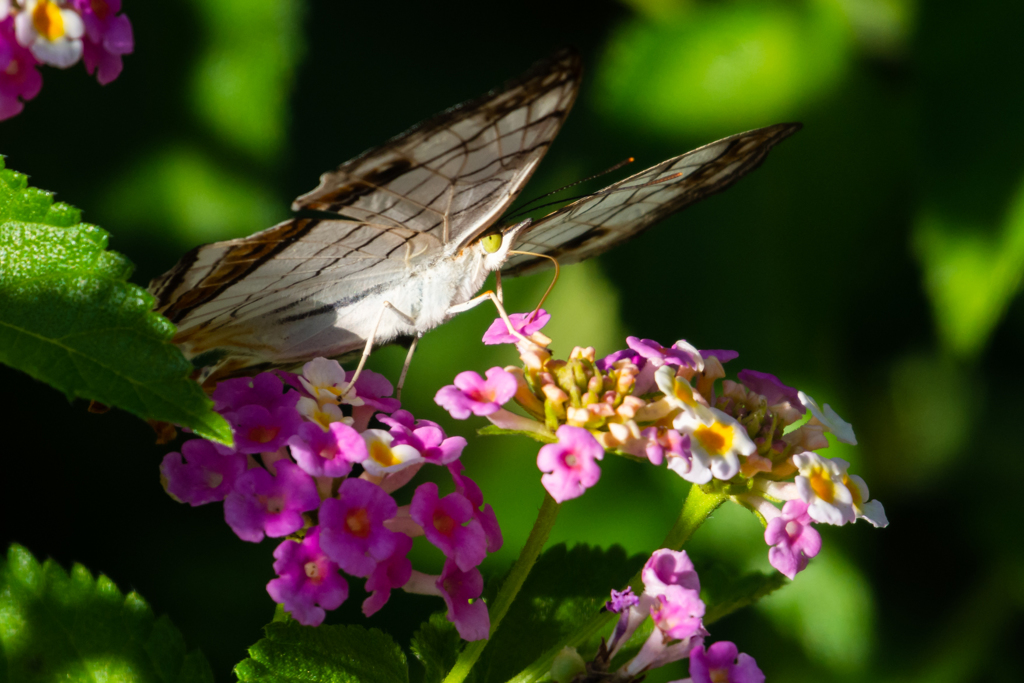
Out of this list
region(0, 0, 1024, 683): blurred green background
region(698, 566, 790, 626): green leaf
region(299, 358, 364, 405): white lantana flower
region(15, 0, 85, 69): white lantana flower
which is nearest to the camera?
region(15, 0, 85, 69): white lantana flower

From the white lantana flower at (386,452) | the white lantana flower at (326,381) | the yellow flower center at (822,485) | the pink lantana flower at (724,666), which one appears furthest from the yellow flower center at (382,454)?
the yellow flower center at (822,485)

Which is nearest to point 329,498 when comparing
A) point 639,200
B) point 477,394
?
point 477,394

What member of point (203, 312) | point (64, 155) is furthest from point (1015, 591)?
point (64, 155)

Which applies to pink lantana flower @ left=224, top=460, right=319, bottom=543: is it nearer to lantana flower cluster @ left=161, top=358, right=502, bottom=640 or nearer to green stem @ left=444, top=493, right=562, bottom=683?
lantana flower cluster @ left=161, top=358, right=502, bottom=640

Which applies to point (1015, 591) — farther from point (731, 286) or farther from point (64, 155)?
point (64, 155)

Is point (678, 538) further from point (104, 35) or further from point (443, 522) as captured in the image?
point (104, 35)

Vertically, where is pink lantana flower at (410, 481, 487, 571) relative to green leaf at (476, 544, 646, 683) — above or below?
above

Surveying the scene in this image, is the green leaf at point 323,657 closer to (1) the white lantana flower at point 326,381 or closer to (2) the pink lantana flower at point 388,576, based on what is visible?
(2) the pink lantana flower at point 388,576

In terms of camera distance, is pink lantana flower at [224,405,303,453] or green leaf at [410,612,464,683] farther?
green leaf at [410,612,464,683]

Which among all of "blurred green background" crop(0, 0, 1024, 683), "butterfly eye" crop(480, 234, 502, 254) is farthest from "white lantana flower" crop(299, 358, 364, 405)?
"blurred green background" crop(0, 0, 1024, 683)
